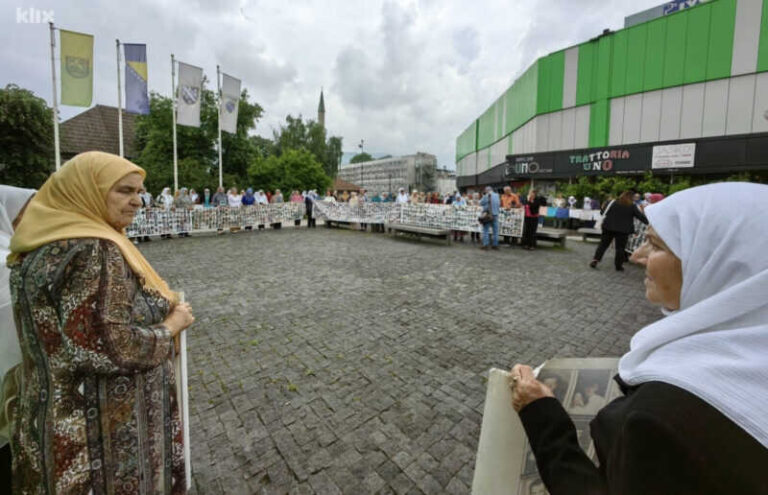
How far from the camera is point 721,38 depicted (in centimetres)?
2272

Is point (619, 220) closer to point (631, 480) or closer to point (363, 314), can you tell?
point (363, 314)

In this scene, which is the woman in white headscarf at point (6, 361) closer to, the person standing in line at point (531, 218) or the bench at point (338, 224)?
the person standing in line at point (531, 218)

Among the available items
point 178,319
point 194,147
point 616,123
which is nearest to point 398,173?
point 194,147

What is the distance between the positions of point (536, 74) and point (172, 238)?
3074 cm

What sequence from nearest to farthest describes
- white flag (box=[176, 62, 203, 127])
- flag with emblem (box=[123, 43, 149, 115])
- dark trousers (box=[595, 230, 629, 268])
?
dark trousers (box=[595, 230, 629, 268]) < flag with emblem (box=[123, 43, 149, 115]) < white flag (box=[176, 62, 203, 127])

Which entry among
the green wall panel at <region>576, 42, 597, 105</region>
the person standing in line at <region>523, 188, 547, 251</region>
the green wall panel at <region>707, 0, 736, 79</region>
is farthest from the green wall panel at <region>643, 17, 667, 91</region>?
the person standing in line at <region>523, 188, 547, 251</region>

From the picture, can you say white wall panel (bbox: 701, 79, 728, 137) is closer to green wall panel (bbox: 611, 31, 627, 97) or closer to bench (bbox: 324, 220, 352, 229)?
green wall panel (bbox: 611, 31, 627, 97)

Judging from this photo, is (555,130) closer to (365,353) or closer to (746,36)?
(746,36)

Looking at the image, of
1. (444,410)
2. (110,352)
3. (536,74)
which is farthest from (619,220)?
(536,74)

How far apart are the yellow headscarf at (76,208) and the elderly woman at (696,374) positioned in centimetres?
189

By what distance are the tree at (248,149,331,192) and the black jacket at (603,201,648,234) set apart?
3951 centimetres

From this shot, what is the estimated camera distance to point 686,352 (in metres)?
0.91

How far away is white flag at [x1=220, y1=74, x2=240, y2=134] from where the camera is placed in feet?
62.4

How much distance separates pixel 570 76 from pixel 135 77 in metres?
29.6
